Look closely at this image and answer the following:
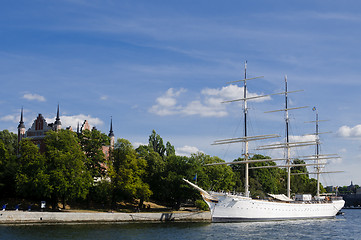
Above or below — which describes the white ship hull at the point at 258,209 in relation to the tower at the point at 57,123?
below

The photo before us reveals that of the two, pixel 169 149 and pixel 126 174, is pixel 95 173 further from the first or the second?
pixel 169 149

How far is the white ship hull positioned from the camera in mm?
79188

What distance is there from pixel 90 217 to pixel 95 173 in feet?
50.1

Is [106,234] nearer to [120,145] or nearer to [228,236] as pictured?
[228,236]

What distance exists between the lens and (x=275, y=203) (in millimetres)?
91312

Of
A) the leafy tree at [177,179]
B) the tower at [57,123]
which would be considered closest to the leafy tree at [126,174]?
the leafy tree at [177,179]

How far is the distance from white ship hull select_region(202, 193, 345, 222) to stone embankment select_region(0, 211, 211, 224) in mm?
6240

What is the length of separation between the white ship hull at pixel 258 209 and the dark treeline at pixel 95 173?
33.8ft

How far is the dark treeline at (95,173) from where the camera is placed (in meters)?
73.9

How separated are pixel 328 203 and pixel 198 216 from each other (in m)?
41.5

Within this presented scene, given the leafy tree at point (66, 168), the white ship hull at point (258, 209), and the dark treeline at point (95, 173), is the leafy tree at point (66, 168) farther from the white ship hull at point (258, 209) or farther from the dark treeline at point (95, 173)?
the white ship hull at point (258, 209)

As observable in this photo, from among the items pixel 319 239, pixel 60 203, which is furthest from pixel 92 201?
pixel 319 239

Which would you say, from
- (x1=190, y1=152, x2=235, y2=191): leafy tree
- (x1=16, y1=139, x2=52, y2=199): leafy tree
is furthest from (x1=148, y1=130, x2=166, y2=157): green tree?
Answer: (x1=16, y1=139, x2=52, y2=199): leafy tree

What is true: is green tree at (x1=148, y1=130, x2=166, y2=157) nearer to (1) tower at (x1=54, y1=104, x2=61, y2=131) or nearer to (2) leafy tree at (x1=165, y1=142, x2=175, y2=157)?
(2) leafy tree at (x1=165, y1=142, x2=175, y2=157)
